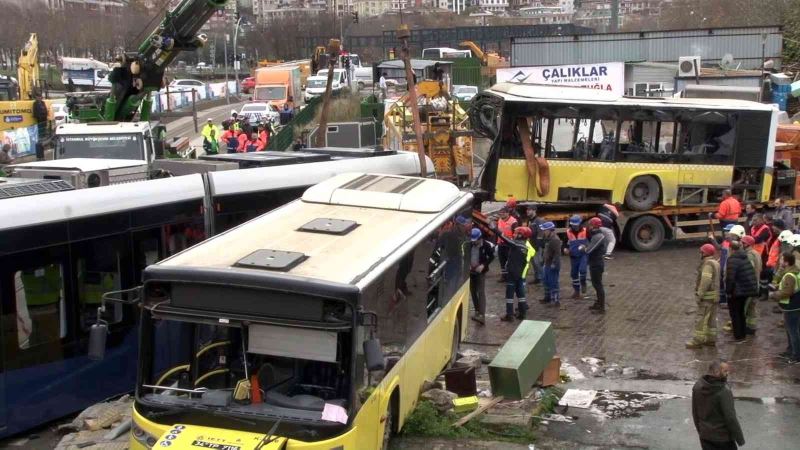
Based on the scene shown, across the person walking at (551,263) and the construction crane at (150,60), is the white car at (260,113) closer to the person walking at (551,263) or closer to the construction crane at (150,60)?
→ the construction crane at (150,60)

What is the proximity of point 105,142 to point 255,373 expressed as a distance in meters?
14.5

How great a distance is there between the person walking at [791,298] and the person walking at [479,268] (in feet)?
14.9

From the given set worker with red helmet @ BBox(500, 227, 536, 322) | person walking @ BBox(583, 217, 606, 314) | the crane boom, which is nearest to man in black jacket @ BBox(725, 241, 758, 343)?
person walking @ BBox(583, 217, 606, 314)

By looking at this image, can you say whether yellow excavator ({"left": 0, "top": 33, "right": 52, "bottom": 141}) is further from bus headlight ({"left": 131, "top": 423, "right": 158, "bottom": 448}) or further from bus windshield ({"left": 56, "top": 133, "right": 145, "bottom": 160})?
bus headlight ({"left": 131, "top": 423, "right": 158, "bottom": 448})

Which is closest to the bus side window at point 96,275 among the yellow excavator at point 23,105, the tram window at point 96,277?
the tram window at point 96,277

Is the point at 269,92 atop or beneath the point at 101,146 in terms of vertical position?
beneath

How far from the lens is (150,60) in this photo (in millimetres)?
25203

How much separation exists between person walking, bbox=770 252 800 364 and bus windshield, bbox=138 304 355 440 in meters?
7.87

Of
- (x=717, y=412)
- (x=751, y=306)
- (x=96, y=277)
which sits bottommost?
(x=751, y=306)

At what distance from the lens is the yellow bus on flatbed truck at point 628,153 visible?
2166cm

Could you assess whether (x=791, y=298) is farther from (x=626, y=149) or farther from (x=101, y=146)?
(x=101, y=146)

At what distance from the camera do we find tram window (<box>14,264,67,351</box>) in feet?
35.5

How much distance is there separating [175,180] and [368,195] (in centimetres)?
311

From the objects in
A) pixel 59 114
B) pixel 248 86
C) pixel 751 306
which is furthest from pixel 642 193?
pixel 248 86
